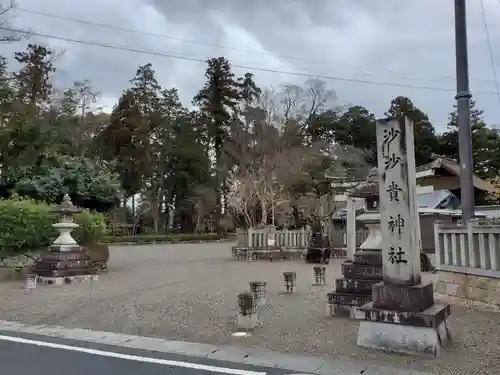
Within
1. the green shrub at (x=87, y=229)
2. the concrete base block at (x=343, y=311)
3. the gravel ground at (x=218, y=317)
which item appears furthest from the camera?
the green shrub at (x=87, y=229)

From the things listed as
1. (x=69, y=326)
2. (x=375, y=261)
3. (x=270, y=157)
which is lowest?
(x=69, y=326)

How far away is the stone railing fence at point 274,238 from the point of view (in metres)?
19.1

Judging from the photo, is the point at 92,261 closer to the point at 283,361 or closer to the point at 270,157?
the point at 283,361

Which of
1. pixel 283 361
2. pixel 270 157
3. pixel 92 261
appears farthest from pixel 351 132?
pixel 283 361

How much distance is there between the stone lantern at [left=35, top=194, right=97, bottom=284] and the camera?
11.4 metres

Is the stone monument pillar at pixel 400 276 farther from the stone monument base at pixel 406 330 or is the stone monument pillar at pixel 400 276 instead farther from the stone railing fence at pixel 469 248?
the stone railing fence at pixel 469 248

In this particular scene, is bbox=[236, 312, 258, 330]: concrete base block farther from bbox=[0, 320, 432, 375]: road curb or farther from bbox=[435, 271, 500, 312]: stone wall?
bbox=[435, 271, 500, 312]: stone wall

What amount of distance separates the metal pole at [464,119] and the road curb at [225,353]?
4.73 meters

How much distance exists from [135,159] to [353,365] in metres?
34.2

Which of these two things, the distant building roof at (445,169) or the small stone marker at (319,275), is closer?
the small stone marker at (319,275)

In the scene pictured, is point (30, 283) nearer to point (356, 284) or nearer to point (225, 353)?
point (225, 353)

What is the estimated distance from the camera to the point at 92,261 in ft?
43.2

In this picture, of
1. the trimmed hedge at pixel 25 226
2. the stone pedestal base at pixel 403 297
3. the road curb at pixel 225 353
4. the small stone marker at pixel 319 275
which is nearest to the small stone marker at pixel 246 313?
the road curb at pixel 225 353

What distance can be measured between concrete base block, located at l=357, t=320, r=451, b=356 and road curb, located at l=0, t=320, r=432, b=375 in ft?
1.69
